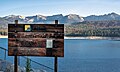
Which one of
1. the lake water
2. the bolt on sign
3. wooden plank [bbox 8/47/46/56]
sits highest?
the bolt on sign

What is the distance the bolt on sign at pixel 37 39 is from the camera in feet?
29.7

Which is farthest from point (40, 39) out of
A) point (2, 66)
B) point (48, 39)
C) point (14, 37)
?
point (2, 66)

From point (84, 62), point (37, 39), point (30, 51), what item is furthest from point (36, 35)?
point (84, 62)

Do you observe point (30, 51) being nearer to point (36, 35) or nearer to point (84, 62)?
point (36, 35)

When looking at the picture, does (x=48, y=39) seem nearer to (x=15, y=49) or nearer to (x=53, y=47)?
(x=53, y=47)

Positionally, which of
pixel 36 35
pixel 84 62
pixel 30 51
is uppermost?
pixel 36 35

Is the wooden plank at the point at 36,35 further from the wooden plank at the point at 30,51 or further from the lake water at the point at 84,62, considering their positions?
the lake water at the point at 84,62

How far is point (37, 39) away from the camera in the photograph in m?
9.12

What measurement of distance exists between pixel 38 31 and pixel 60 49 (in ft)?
2.77

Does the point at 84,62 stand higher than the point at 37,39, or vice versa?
the point at 37,39

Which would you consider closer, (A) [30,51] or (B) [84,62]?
(A) [30,51]

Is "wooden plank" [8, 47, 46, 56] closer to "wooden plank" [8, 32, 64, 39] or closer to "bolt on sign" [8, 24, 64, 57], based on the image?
"bolt on sign" [8, 24, 64, 57]

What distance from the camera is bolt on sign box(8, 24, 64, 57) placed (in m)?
9.06

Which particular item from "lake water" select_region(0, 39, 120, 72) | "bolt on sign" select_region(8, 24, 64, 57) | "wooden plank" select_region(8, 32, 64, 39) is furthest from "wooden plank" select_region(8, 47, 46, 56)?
"lake water" select_region(0, 39, 120, 72)
